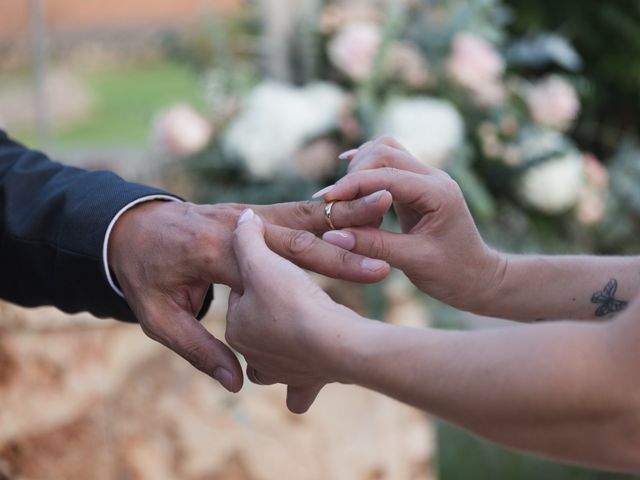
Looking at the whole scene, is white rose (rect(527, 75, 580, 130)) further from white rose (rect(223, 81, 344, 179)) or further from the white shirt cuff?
the white shirt cuff

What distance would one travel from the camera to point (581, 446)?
1.24 metres

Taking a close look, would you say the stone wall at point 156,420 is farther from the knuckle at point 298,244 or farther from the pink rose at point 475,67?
the knuckle at point 298,244

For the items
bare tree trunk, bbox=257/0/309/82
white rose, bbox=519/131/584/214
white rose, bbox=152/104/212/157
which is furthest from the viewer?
bare tree trunk, bbox=257/0/309/82

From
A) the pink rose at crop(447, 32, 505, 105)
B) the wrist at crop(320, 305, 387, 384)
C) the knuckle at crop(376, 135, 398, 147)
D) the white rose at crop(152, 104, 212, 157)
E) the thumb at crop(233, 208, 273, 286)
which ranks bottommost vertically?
the white rose at crop(152, 104, 212, 157)

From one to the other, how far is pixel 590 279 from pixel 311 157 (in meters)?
1.33

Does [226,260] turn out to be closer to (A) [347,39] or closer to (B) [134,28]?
(A) [347,39]

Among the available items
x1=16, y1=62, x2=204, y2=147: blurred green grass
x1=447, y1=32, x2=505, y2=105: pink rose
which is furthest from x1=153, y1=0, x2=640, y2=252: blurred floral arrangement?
x1=16, y1=62, x2=204, y2=147: blurred green grass

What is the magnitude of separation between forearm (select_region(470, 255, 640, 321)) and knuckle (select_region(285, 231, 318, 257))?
12.8 inches

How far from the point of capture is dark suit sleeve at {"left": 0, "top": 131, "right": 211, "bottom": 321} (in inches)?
70.8

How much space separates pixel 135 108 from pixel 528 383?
3392 mm

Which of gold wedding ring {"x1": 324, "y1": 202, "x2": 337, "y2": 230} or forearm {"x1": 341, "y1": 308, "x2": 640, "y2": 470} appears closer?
forearm {"x1": 341, "y1": 308, "x2": 640, "y2": 470}

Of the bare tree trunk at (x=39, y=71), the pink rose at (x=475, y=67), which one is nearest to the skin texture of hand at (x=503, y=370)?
the pink rose at (x=475, y=67)

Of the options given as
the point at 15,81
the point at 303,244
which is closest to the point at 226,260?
the point at 303,244

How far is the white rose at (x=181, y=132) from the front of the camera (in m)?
3.12
